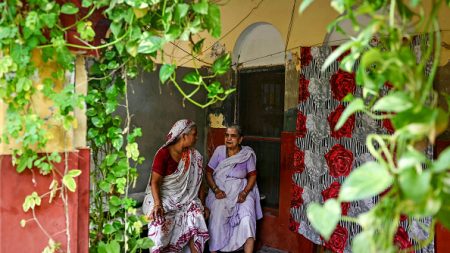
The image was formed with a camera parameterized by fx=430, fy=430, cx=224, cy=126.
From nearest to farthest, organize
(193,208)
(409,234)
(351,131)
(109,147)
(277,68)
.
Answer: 1. (109,147)
2. (409,234)
3. (351,131)
4. (193,208)
5. (277,68)

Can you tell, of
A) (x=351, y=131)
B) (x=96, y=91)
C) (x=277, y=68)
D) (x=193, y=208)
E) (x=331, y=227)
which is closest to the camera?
(x=331, y=227)

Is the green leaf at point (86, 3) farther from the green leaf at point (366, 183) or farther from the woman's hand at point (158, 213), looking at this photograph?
the woman's hand at point (158, 213)

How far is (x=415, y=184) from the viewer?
659 millimetres

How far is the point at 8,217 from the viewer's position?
1421mm

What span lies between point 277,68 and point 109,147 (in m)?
2.69

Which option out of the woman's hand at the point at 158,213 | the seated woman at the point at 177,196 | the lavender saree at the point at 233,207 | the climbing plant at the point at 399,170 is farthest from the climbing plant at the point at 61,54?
the lavender saree at the point at 233,207

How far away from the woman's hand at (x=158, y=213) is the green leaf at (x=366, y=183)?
300cm

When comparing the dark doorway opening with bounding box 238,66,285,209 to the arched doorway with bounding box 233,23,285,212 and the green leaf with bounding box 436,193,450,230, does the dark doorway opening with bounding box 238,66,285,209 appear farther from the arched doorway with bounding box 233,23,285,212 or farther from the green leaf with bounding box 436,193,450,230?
the green leaf with bounding box 436,193,450,230

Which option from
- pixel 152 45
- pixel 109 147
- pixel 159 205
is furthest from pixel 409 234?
pixel 152 45

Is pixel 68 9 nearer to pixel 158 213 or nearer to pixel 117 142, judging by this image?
pixel 117 142

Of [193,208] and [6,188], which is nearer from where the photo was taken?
[6,188]

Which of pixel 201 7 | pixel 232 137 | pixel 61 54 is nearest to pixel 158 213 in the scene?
pixel 232 137

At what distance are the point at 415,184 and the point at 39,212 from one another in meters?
1.26

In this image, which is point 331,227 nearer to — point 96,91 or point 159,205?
point 96,91
